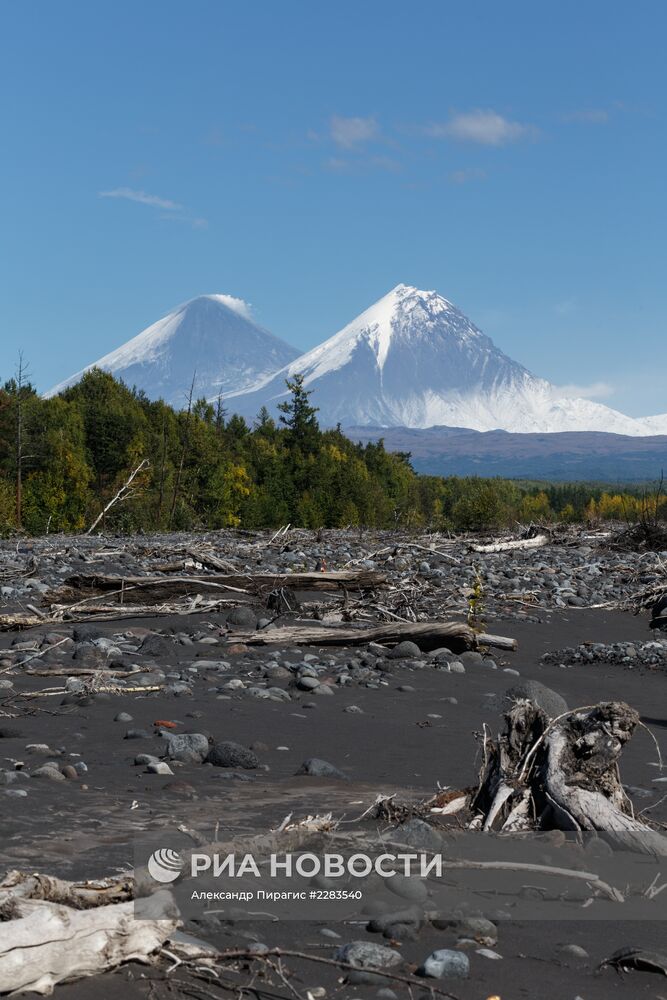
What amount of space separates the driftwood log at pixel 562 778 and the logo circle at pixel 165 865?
129 centimetres

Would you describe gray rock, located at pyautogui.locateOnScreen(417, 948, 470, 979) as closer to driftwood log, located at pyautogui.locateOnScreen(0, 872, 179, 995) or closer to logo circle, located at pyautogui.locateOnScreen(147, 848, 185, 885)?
driftwood log, located at pyautogui.locateOnScreen(0, 872, 179, 995)

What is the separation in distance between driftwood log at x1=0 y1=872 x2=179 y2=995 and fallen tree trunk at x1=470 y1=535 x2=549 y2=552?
17.7 metres

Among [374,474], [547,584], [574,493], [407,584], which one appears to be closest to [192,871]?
[407,584]

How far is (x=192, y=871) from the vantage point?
3271mm

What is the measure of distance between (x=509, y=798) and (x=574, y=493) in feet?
434

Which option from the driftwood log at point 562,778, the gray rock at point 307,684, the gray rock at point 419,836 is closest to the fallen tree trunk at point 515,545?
the gray rock at point 307,684

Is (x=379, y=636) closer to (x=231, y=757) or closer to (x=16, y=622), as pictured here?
(x=16, y=622)

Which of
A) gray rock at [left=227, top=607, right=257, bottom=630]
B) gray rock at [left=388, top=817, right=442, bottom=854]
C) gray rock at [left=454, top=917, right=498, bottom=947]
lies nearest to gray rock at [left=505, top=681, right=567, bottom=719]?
gray rock at [left=388, top=817, right=442, bottom=854]

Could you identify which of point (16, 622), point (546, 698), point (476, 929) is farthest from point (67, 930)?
point (16, 622)

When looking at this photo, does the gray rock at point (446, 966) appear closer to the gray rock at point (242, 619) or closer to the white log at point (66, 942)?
the white log at point (66, 942)

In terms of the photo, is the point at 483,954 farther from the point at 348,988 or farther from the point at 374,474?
the point at 374,474

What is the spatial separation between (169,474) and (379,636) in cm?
3867

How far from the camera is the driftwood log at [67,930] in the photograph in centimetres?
241

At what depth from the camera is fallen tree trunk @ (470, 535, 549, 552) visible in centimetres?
2045
